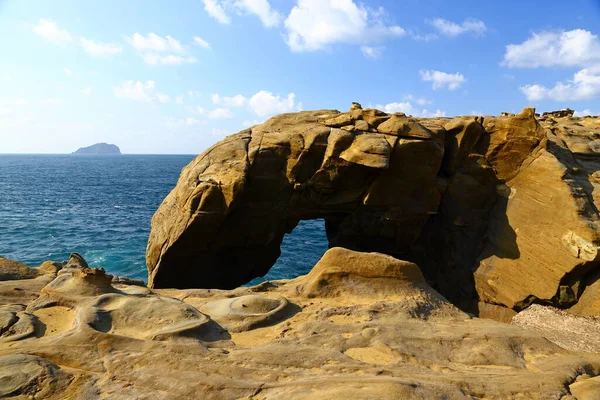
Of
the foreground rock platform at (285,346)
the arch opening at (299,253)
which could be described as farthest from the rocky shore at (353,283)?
the arch opening at (299,253)

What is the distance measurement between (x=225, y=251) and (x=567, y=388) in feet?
45.3

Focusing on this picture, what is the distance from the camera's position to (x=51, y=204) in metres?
41.8

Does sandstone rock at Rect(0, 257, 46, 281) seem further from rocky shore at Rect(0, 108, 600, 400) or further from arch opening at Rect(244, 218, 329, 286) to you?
arch opening at Rect(244, 218, 329, 286)

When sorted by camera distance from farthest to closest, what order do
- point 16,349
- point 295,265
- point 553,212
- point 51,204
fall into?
point 51,204 → point 295,265 → point 553,212 → point 16,349

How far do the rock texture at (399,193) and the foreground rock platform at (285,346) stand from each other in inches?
230

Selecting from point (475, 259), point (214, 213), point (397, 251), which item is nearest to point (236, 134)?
point (214, 213)

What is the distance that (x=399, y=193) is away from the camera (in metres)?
15.5

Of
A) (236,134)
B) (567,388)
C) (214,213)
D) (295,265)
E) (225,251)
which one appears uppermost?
(236,134)

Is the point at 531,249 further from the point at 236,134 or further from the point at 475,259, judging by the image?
the point at 236,134

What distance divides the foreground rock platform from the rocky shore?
31 mm

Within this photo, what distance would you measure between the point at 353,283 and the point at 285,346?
9.45ft

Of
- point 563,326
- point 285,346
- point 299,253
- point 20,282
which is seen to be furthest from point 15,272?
point 299,253

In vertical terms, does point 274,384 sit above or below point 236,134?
below

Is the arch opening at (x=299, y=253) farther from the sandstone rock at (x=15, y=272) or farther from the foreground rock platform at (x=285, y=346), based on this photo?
the foreground rock platform at (x=285, y=346)
